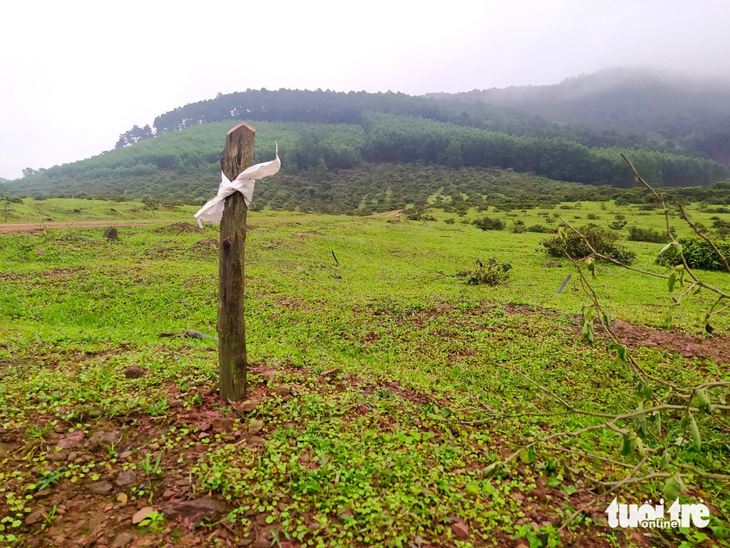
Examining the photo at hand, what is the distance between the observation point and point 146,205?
113ft

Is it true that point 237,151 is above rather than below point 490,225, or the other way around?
above

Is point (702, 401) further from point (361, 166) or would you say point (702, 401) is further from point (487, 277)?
point (361, 166)

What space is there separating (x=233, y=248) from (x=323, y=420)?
2.24 m

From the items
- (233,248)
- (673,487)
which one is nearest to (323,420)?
(233,248)

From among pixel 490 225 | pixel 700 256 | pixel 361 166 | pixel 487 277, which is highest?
pixel 361 166

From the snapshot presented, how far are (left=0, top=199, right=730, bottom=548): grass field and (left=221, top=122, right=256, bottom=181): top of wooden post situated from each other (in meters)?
2.73

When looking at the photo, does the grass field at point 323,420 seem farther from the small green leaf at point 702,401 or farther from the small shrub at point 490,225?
the small shrub at point 490,225

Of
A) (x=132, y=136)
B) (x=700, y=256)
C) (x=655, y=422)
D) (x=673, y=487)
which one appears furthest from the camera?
(x=132, y=136)

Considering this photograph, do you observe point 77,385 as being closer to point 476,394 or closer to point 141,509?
point 141,509

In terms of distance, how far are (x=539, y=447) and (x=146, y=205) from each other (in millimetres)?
38217

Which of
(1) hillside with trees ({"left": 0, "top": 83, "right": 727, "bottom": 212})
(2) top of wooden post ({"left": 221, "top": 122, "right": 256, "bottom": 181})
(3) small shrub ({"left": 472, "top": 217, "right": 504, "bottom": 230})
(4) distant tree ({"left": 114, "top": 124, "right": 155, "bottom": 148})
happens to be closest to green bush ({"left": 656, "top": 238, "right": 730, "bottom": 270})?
(3) small shrub ({"left": 472, "top": 217, "right": 504, "bottom": 230})

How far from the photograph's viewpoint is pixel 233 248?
4.20 m

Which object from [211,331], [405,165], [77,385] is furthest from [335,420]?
[405,165]

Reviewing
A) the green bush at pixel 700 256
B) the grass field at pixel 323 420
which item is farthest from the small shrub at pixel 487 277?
the green bush at pixel 700 256
